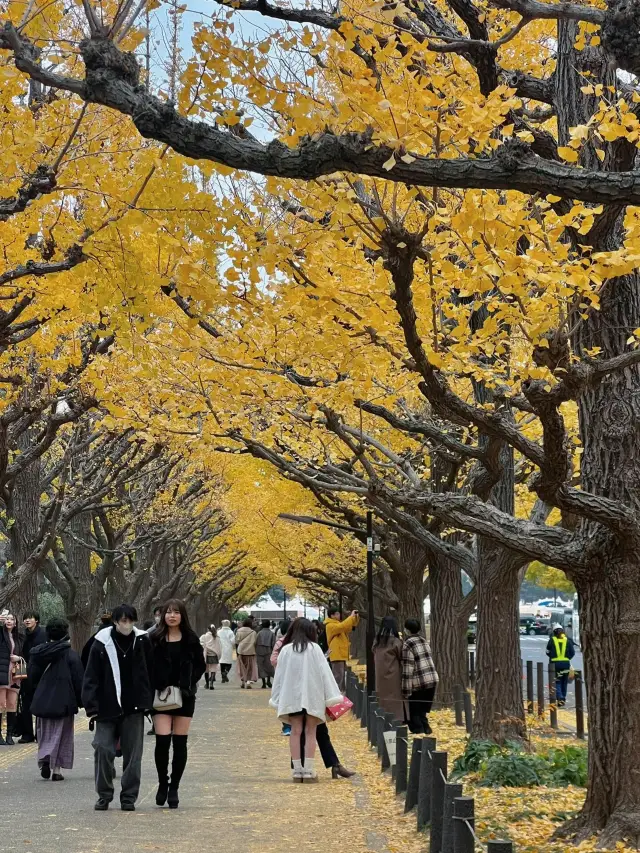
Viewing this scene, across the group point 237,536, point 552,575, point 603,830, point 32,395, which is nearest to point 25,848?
point 603,830

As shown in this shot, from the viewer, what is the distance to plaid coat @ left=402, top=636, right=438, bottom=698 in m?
15.0

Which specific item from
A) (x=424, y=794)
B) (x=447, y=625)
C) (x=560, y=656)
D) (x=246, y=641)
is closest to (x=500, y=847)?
(x=424, y=794)

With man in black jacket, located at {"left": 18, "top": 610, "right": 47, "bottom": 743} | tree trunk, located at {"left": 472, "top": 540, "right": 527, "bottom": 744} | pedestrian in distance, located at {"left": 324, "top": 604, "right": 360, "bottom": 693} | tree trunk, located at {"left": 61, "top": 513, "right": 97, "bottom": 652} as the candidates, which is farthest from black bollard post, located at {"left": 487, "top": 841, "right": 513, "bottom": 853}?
tree trunk, located at {"left": 61, "top": 513, "right": 97, "bottom": 652}

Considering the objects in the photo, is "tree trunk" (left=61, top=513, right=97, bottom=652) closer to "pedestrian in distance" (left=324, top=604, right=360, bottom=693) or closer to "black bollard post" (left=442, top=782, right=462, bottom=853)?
"pedestrian in distance" (left=324, top=604, right=360, bottom=693)

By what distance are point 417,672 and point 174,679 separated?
5.83 m

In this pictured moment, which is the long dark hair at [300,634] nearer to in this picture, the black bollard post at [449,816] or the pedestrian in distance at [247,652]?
the black bollard post at [449,816]

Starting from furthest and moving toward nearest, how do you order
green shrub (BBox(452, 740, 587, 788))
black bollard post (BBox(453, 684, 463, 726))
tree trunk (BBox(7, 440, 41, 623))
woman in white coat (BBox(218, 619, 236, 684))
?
woman in white coat (BBox(218, 619, 236, 684)), tree trunk (BBox(7, 440, 41, 623)), black bollard post (BBox(453, 684, 463, 726)), green shrub (BBox(452, 740, 587, 788))

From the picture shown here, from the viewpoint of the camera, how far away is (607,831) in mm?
8188

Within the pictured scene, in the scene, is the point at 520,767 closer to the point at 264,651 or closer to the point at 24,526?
the point at 24,526

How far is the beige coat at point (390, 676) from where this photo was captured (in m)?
15.7

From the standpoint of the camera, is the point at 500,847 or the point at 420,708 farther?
the point at 420,708

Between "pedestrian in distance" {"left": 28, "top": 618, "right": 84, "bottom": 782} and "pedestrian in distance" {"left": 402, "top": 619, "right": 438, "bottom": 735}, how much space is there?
468 centimetres

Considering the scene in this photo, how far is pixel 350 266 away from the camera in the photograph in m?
9.51

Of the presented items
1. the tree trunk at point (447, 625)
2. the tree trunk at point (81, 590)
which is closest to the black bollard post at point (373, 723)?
the tree trunk at point (447, 625)
